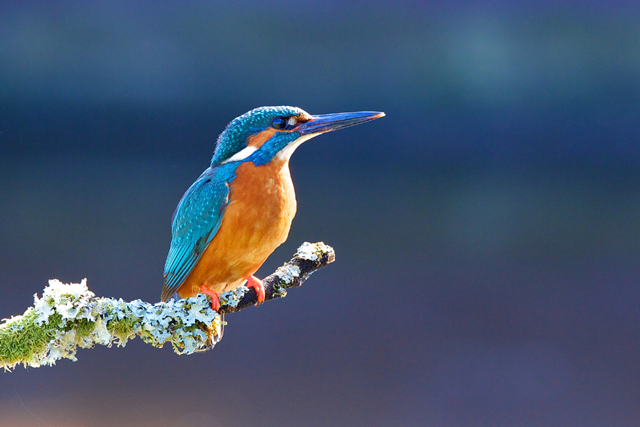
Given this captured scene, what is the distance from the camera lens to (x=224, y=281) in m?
1.29

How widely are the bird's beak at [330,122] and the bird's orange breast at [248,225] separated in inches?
4.0

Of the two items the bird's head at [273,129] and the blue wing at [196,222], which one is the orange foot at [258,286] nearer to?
the blue wing at [196,222]

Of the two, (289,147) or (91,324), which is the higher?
(289,147)

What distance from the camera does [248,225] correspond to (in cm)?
121

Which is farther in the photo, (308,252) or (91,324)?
(308,252)

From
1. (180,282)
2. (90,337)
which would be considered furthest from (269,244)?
(90,337)

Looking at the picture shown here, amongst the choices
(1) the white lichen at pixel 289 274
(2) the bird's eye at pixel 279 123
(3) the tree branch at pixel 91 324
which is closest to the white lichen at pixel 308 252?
(1) the white lichen at pixel 289 274

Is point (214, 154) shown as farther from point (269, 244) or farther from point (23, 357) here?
point (23, 357)

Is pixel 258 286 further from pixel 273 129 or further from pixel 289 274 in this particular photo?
pixel 273 129

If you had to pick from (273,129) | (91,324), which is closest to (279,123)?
(273,129)

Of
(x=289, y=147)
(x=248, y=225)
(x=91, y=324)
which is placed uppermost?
(x=289, y=147)

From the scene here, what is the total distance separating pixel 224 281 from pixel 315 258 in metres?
0.24

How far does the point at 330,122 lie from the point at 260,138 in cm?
17

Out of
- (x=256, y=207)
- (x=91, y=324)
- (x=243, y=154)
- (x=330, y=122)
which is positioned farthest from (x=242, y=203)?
(x=91, y=324)
